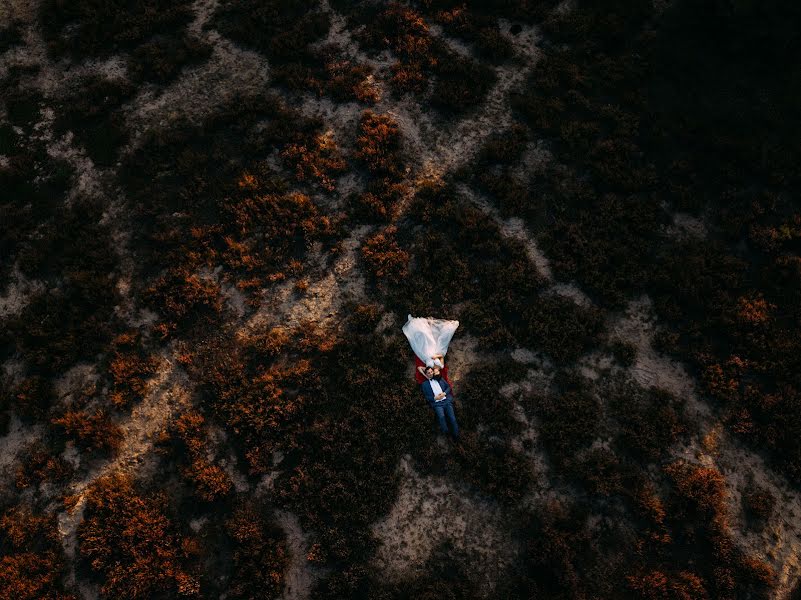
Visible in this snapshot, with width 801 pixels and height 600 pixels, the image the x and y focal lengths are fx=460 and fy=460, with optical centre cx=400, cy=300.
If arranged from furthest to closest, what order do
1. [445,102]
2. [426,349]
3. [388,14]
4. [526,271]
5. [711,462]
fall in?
1. [388,14]
2. [445,102]
3. [526,271]
4. [426,349]
5. [711,462]

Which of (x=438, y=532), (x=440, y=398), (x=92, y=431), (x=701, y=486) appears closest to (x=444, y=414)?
(x=440, y=398)

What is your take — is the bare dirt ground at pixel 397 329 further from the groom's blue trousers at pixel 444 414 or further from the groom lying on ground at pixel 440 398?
the groom's blue trousers at pixel 444 414

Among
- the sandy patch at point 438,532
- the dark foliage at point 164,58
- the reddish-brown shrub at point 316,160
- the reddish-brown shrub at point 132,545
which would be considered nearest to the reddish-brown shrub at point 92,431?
the reddish-brown shrub at point 132,545

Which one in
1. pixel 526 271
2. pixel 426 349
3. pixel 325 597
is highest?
pixel 526 271

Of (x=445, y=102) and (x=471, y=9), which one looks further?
(x=471, y=9)

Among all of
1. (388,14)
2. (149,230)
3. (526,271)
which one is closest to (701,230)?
(526,271)

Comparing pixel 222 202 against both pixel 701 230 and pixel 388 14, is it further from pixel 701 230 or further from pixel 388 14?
pixel 701 230

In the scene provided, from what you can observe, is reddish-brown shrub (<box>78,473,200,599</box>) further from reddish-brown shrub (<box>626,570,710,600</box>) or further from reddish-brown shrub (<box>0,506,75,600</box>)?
reddish-brown shrub (<box>626,570,710,600</box>)

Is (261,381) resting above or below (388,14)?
below

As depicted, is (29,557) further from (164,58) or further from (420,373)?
(164,58)
